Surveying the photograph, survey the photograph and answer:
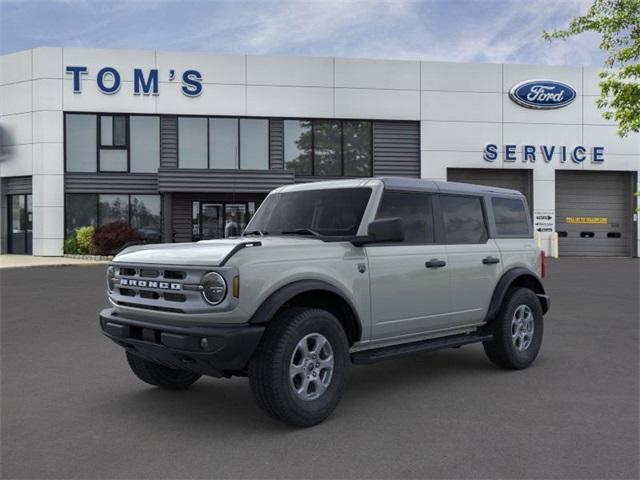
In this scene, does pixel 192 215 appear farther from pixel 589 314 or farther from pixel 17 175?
pixel 589 314

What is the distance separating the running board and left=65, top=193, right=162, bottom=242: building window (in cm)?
2159

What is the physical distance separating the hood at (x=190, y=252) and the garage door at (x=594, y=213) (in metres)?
27.1

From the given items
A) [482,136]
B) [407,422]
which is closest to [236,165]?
[482,136]

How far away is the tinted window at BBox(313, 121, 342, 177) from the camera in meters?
27.3

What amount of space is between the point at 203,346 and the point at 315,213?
1874 mm

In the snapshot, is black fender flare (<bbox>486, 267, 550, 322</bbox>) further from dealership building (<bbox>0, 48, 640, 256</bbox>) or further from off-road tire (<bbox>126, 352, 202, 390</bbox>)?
dealership building (<bbox>0, 48, 640, 256</bbox>)

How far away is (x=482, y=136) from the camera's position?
2828 centimetres

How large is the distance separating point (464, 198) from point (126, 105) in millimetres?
22248

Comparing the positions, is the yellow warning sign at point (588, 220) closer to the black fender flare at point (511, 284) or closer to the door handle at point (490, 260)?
the black fender flare at point (511, 284)

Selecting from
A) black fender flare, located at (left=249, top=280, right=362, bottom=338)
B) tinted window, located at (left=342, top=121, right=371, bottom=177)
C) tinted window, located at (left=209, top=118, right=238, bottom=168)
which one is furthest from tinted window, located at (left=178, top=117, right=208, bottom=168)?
black fender flare, located at (left=249, top=280, right=362, bottom=338)

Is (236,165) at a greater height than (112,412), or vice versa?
(236,165)

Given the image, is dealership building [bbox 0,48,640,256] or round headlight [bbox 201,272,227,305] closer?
round headlight [bbox 201,272,227,305]

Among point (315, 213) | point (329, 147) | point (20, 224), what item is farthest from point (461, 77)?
point (315, 213)

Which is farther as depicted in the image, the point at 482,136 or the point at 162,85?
the point at 482,136
